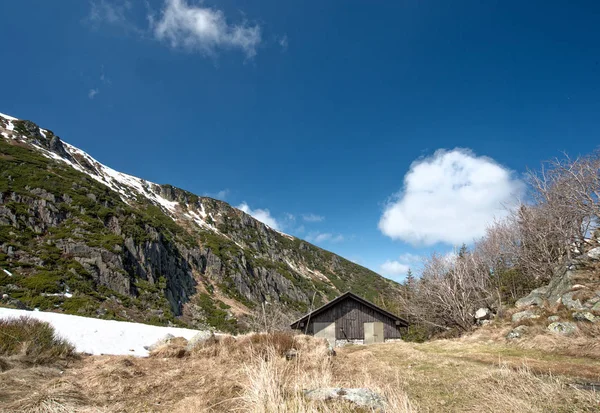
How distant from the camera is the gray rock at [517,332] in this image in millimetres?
16217

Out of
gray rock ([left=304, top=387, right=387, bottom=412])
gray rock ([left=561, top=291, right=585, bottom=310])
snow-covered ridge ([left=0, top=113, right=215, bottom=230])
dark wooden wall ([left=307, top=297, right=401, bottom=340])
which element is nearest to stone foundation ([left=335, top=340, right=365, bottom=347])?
dark wooden wall ([left=307, top=297, right=401, bottom=340])

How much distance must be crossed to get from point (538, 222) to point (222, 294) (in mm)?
49566

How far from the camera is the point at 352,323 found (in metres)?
26.7

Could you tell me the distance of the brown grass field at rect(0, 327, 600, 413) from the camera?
4289 mm

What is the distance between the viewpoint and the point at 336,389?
450 cm

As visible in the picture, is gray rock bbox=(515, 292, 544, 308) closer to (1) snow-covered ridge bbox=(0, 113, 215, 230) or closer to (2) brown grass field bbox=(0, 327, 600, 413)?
(2) brown grass field bbox=(0, 327, 600, 413)

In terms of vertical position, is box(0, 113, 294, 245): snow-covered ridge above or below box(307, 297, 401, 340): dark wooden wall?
above

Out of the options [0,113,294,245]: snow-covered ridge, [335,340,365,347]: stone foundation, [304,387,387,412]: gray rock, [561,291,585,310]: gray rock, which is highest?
[0,113,294,245]: snow-covered ridge

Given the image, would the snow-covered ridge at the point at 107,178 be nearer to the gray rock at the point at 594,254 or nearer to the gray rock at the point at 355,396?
the gray rock at the point at 355,396

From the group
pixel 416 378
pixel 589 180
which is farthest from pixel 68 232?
pixel 589 180

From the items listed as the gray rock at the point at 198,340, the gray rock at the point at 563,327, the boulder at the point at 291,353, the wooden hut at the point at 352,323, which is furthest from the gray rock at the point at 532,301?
the gray rock at the point at 198,340

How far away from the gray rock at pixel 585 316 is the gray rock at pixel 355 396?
49.9ft

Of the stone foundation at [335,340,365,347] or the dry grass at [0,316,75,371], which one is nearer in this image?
the dry grass at [0,316,75,371]

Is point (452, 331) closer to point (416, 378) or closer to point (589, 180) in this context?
point (589, 180)
